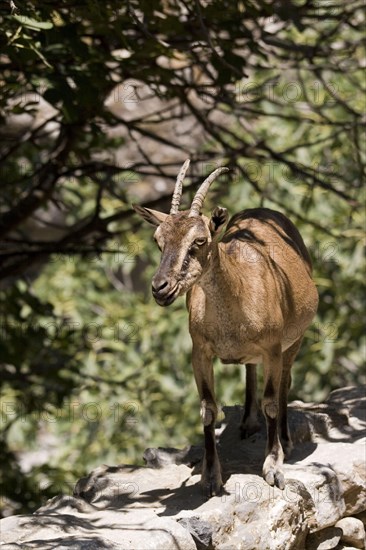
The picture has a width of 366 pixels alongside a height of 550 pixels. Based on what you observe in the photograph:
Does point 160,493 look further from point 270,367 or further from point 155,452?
point 270,367

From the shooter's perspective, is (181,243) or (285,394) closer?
(181,243)

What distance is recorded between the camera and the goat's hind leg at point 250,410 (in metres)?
7.44

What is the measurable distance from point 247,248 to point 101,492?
176 centimetres

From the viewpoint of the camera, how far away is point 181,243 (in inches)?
224

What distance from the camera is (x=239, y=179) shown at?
12.9 metres

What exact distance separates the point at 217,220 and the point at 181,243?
0.31 meters

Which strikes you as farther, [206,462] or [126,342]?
[126,342]

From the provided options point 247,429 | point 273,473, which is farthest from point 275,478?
point 247,429

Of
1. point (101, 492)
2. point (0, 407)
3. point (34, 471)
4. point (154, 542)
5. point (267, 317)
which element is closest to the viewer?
point (154, 542)

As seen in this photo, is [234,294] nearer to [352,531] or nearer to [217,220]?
[217,220]

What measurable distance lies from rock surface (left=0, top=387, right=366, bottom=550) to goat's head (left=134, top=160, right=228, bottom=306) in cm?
134

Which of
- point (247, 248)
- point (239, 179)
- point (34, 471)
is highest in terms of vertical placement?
point (239, 179)

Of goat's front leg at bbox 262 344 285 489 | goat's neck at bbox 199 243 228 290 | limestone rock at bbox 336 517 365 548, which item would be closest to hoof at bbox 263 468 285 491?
goat's front leg at bbox 262 344 285 489

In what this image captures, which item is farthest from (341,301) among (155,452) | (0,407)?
(155,452)
